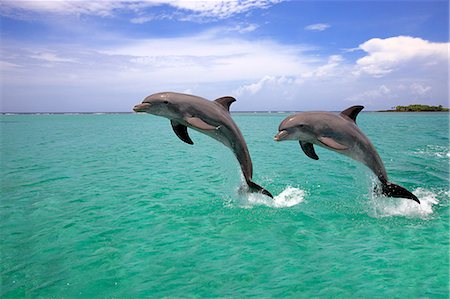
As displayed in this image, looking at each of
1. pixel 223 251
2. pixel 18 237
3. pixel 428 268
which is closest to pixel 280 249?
pixel 223 251

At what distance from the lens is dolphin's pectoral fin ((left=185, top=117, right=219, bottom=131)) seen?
7.46 m

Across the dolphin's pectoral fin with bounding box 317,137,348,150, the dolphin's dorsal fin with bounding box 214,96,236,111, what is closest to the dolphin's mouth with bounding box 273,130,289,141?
the dolphin's pectoral fin with bounding box 317,137,348,150

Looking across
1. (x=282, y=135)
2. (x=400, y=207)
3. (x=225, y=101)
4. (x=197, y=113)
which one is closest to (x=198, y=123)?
(x=197, y=113)

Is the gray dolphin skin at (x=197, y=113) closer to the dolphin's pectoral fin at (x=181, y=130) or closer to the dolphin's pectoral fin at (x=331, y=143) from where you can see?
the dolphin's pectoral fin at (x=181, y=130)

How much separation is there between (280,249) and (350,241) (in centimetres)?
175

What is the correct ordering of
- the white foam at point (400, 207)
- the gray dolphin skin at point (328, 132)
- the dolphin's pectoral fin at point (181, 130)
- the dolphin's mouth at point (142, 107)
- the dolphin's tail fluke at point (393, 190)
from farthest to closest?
the white foam at point (400, 207)
the dolphin's tail fluke at point (393, 190)
the dolphin's pectoral fin at point (181, 130)
the dolphin's mouth at point (142, 107)
the gray dolphin skin at point (328, 132)

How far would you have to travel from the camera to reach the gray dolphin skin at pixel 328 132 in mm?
7371

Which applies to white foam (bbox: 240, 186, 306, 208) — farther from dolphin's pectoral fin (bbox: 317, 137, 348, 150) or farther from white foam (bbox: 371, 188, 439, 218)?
dolphin's pectoral fin (bbox: 317, 137, 348, 150)

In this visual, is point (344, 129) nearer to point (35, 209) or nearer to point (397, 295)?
point (397, 295)

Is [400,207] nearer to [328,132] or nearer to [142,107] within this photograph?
[328,132]

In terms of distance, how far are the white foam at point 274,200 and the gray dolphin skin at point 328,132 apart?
354cm

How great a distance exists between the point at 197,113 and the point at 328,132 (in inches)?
114

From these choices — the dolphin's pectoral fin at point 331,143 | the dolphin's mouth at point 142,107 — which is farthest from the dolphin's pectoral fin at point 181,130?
the dolphin's pectoral fin at point 331,143

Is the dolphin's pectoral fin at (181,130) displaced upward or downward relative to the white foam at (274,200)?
upward
